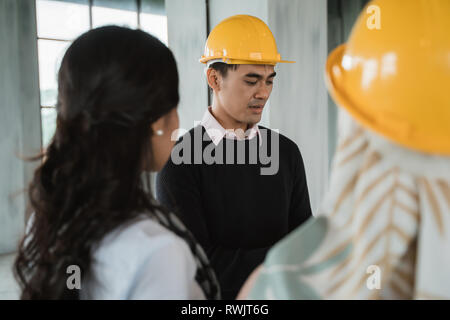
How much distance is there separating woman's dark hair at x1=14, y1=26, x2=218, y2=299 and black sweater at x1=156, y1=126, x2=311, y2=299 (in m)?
0.86

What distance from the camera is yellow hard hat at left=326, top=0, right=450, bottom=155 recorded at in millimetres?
719

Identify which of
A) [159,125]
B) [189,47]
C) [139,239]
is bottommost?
[139,239]

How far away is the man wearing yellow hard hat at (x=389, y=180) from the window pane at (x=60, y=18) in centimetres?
832

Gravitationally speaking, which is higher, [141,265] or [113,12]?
[113,12]

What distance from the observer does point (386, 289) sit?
2.62ft

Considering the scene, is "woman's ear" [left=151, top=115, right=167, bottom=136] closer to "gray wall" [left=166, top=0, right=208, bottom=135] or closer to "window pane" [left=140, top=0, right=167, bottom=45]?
"gray wall" [left=166, top=0, right=208, bottom=135]

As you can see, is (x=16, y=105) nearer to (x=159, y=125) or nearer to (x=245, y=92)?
(x=245, y=92)

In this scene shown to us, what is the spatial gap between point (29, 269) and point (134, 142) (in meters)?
0.62

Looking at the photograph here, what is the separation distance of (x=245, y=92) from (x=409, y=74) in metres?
1.95

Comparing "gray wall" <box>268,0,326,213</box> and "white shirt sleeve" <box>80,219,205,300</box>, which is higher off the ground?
"gray wall" <box>268,0,326,213</box>

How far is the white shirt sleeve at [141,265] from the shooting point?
3.60 feet

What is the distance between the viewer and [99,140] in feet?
3.90

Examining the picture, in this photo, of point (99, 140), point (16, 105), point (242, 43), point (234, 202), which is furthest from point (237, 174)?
point (16, 105)

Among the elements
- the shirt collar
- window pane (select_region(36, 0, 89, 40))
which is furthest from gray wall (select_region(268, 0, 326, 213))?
window pane (select_region(36, 0, 89, 40))
